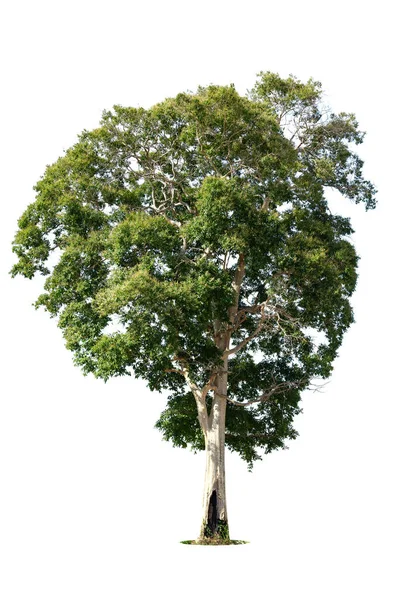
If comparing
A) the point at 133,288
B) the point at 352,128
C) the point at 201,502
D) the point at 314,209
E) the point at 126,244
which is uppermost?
the point at 352,128

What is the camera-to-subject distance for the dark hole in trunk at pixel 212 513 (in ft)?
57.9

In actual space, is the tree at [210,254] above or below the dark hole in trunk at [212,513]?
above

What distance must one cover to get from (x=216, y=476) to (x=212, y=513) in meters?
0.80

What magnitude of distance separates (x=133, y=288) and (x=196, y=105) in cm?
429

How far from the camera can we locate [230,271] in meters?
18.7

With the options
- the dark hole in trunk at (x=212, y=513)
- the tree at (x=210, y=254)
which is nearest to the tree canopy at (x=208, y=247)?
the tree at (x=210, y=254)

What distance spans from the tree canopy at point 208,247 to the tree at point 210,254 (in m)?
0.03

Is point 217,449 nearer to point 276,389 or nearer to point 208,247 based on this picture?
point 276,389

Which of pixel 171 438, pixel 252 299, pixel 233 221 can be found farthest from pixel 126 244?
pixel 171 438

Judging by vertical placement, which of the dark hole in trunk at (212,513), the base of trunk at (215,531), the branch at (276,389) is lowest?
the base of trunk at (215,531)

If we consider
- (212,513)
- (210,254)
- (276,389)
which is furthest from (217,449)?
(210,254)

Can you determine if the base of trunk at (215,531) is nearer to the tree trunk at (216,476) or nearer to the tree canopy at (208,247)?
the tree trunk at (216,476)

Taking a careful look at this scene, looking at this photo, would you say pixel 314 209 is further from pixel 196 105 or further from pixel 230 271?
pixel 196 105

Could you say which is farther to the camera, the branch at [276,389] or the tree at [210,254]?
the branch at [276,389]
